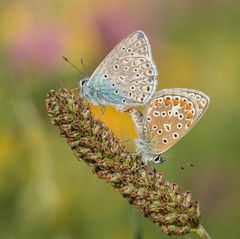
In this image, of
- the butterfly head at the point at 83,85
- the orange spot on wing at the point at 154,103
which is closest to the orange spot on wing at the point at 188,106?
the orange spot on wing at the point at 154,103

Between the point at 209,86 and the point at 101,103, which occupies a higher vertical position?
the point at 101,103

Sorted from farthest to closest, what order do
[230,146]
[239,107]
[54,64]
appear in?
[239,107]
[230,146]
[54,64]

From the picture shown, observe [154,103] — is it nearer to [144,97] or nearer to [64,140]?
[144,97]

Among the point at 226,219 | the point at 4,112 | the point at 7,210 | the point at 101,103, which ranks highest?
the point at 101,103

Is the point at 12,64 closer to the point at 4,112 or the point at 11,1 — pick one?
the point at 4,112

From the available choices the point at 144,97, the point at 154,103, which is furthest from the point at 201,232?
the point at 144,97

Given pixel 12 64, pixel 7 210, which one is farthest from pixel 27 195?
pixel 12 64

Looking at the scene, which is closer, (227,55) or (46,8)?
(46,8)

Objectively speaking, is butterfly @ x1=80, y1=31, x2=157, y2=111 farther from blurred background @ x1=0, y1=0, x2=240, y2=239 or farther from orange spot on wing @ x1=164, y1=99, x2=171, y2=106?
blurred background @ x1=0, y1=0, x2=240, y2=239
